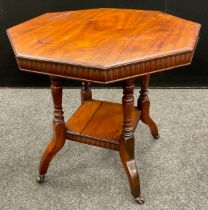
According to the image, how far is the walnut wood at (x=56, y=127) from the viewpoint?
53.1 inches

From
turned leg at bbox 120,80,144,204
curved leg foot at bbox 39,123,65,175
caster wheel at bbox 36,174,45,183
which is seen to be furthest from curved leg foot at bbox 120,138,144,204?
caster wheel at bbox 36,174,45,183

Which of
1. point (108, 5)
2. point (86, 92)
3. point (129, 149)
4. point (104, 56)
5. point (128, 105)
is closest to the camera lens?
point (104, 56)

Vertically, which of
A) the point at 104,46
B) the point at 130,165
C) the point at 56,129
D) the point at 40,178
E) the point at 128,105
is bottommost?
the point at 40,178

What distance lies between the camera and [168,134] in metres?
1.89

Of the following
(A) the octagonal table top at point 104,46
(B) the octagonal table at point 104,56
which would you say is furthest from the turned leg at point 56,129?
(A) the octagonal table top at point 104,46

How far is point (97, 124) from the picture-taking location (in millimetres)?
1547

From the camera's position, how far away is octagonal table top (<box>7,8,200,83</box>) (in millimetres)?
1037

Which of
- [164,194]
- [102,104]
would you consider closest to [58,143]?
[102,104]

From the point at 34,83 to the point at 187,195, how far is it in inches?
58.3

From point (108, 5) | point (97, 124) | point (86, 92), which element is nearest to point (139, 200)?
point (97, 124)

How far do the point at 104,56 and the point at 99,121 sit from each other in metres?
0.56

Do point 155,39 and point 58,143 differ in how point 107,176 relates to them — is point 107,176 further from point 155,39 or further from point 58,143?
point 155,39

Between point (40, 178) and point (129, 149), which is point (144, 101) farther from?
point (40, 178)

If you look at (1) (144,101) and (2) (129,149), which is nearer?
(2) (129,149)
